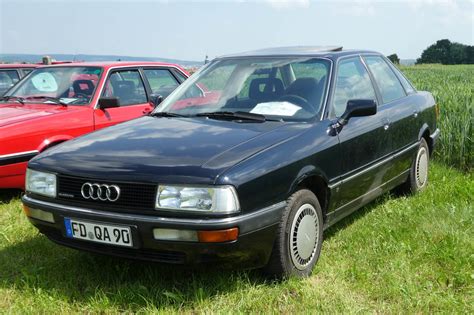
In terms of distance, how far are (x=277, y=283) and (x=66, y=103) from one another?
3771 millimetres

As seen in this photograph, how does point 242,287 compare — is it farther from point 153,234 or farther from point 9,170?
point 9,170

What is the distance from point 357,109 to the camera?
379 cm

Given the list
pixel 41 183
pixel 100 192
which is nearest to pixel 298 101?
pixel 100 192

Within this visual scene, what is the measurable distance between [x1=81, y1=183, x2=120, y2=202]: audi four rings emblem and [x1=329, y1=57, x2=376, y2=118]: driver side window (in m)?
1.68

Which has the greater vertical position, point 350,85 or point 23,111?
point 350,85

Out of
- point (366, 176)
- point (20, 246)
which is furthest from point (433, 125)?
point (20, 246)

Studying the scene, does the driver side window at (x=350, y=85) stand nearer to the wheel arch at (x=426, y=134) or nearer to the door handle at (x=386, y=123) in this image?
the door handle at (x=386, y=123)

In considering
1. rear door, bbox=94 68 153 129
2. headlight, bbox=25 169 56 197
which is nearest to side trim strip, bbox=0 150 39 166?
rear door, bbox=94 68 153 129

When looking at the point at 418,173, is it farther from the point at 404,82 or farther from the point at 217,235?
the point at 217,235

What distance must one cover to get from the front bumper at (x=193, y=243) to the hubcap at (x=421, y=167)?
278cm

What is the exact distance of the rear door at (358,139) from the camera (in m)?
3.83

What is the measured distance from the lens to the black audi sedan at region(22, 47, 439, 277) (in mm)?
2807

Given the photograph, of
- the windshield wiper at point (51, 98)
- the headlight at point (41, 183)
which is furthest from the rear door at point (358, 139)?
the windshield wiper at point (51, 98)

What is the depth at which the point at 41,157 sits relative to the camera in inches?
135
